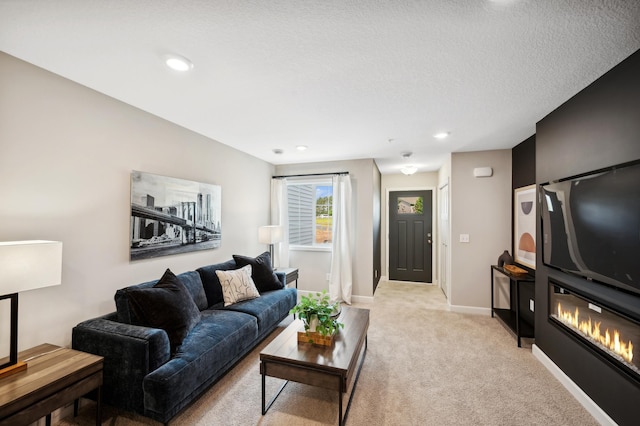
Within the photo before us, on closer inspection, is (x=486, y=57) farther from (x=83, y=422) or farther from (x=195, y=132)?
(x=83, y=422)

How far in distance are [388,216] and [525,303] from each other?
10.1ft

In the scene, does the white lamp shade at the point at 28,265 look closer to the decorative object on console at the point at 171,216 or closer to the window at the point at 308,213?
the decorative object on console at the point at 171,216

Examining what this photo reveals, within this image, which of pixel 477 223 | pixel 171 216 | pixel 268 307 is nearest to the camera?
pixel 171 216

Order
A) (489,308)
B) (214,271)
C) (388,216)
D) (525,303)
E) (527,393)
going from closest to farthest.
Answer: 1. (527,393)
2. (214,271)
3. (525,303)
4. (489,308)
5. (388,216)

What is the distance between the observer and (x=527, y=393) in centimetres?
221

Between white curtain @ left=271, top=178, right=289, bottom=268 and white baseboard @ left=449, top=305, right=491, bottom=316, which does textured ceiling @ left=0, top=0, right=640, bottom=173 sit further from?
white baseboard @ left=449, top=305, right=491, bottom=316

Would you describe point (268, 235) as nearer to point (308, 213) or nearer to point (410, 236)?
point (308, 213)

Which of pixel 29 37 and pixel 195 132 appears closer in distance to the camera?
pixel 29 37

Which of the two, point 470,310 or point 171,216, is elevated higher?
point 171,216

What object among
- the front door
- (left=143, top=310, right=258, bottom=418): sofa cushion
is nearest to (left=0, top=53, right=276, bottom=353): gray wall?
(left=143, top=310, right=258, bottom=418): sofa cushion

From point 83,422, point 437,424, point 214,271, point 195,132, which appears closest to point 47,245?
point 83,422

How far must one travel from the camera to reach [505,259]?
3.73 meters

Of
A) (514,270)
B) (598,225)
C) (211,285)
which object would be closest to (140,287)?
(211,285)

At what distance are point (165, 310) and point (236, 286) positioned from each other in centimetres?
100
